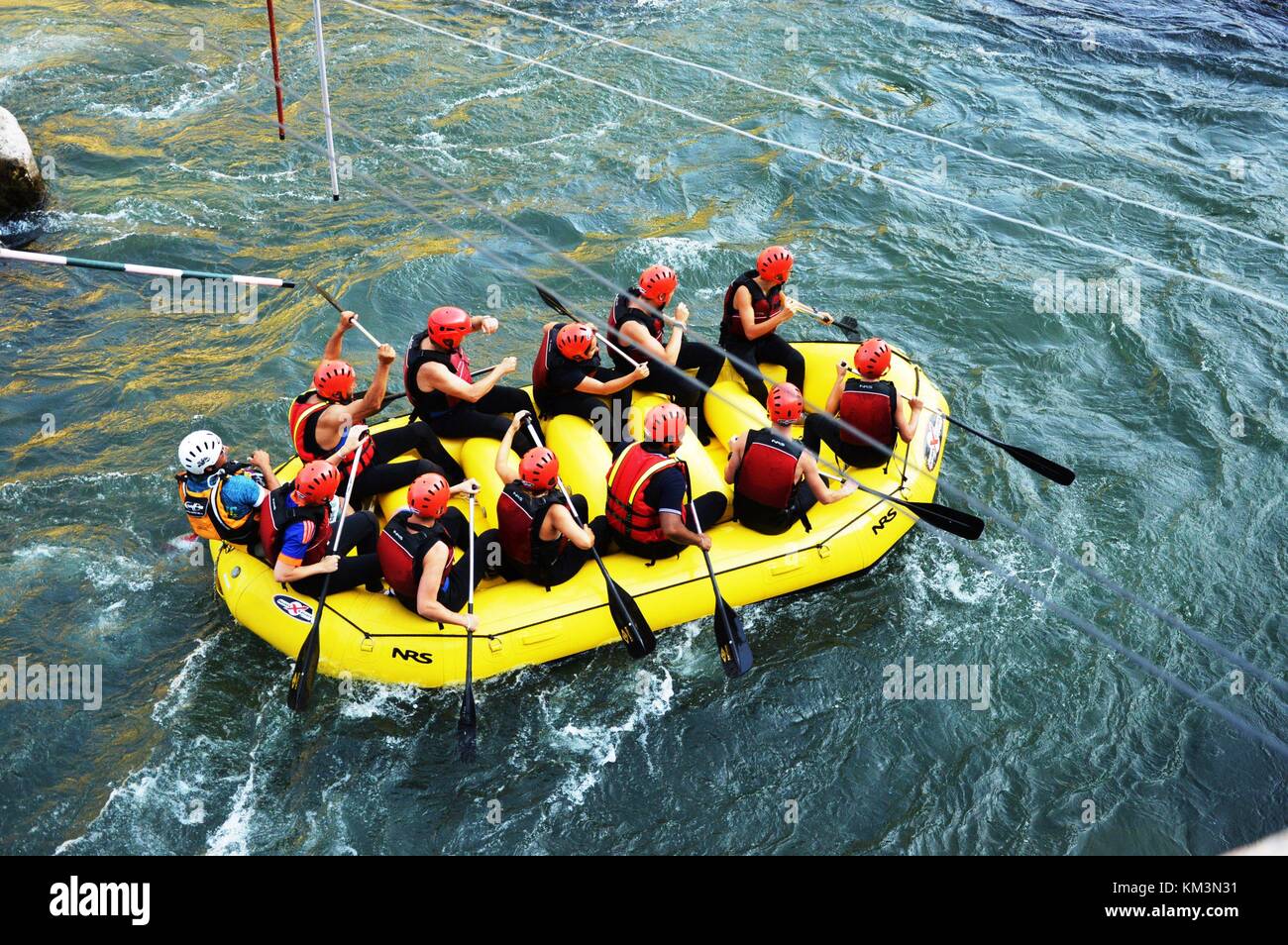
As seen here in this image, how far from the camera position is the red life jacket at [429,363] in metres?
7.06

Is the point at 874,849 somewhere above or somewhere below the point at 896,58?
below

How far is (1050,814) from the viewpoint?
246 inches

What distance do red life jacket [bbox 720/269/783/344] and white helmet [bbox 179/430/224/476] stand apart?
142 inches

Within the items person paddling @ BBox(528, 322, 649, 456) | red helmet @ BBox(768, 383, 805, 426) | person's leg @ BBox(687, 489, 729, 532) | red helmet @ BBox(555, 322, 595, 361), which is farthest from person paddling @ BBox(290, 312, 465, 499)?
red helmet @ BBox(768, 383, 805, 426)

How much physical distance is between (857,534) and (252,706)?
3774mm

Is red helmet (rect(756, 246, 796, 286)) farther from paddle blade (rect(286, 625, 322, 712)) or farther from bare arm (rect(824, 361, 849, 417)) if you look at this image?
paddle blade (rect(286, 625, 322, 712))

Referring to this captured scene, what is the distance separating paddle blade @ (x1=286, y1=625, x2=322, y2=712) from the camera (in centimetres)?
598

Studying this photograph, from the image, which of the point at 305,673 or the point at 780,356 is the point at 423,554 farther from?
the point at 780,356

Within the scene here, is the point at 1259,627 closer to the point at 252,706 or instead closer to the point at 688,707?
the point at 688,707

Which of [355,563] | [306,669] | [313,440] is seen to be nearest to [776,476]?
[355,563]

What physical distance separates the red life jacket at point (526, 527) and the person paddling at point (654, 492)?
0.41m

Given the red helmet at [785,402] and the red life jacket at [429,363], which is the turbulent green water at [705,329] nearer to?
the red helmet at [785,402]

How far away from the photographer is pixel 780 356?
8156 mm

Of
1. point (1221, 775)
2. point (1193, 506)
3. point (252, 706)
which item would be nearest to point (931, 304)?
point (1193, 506)
